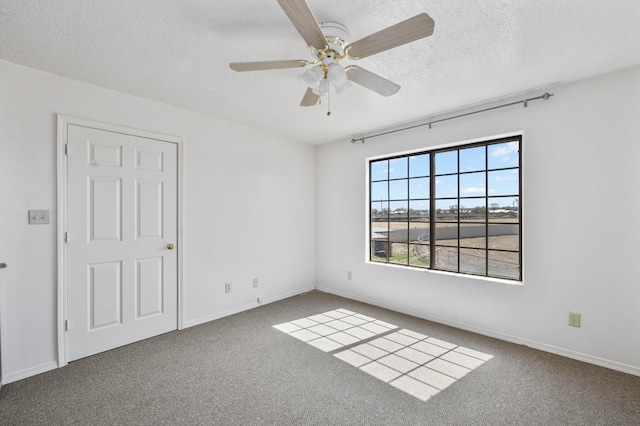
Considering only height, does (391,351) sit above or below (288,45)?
below

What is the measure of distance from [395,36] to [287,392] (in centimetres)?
237

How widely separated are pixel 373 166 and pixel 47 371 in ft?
13.3

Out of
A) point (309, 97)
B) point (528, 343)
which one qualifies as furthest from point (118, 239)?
point (528, 343)

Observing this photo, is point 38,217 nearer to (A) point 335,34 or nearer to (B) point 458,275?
(A) point 335,34

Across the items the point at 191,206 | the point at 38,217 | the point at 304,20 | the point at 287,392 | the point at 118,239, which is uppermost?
the point at 304,20

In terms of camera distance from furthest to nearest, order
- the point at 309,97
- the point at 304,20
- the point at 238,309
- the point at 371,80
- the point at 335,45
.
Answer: the point at 238,309
the point at 309,97
the point at 371,80
the point at 335,45
the point at 304,20

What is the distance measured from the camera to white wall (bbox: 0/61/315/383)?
2.29 metres

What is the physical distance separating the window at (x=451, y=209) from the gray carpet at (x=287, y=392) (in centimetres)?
96

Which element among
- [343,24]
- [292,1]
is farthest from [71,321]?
[343,24]

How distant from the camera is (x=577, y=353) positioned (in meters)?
2.56

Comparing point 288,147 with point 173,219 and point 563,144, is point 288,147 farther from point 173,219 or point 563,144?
point 563,144

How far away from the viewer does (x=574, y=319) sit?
2.58m

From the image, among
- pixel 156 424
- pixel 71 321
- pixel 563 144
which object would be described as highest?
pixel 563 144

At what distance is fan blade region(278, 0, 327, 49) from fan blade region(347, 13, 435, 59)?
0.21 meters
